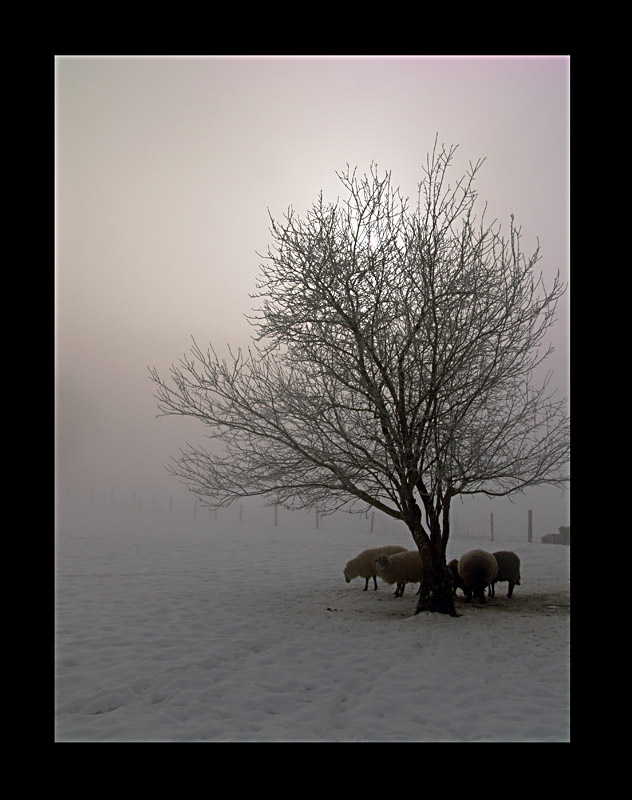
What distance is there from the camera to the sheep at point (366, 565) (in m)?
11.0

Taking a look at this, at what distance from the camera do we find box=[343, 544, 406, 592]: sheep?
11.0 m

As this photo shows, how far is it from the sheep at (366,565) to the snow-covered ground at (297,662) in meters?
0.30

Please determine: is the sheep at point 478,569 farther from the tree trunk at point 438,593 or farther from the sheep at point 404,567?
the tree trunk at point 438,593

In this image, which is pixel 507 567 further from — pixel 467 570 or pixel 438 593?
pixel 438 593

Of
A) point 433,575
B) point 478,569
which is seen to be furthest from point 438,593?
point 478,569

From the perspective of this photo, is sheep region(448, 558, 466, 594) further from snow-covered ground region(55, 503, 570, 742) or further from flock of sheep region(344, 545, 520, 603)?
snow-covered ground region(55, 503, 570, 742)

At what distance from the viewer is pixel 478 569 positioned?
32.6ft

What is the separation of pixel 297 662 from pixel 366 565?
4819mm

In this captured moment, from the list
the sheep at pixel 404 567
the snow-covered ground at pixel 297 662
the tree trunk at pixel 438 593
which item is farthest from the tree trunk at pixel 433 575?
the sheep at pixel 404 567

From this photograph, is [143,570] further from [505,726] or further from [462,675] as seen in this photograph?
[505,726]

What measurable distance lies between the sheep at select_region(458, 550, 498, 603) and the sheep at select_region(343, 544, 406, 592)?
1.33 m

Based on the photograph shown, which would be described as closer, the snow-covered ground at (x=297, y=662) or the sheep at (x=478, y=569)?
the snow-covered ground at (x=297, y=662)

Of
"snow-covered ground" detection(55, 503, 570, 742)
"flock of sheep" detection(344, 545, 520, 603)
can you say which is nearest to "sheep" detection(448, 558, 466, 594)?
"flock of sheep" detection(344, 545, 520, 603)
